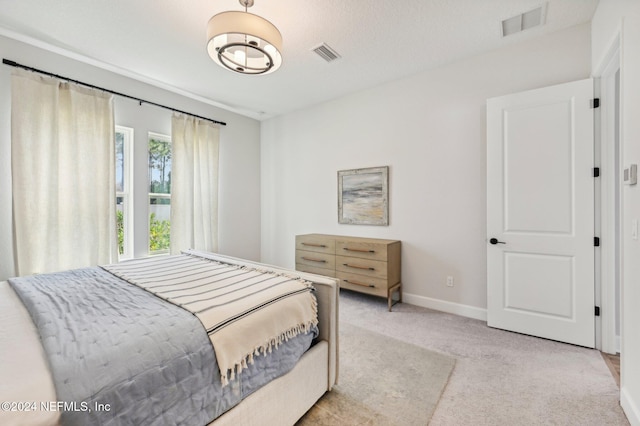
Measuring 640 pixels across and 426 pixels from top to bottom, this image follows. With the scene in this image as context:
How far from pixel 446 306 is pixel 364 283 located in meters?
0.95

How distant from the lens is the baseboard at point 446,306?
2932 millimetres

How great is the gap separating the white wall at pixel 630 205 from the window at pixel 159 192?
4.40 m

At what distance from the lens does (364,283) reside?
10.7 ft

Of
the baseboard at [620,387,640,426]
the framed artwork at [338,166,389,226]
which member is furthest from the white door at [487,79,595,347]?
the framed artwork at [338,166,389,226]

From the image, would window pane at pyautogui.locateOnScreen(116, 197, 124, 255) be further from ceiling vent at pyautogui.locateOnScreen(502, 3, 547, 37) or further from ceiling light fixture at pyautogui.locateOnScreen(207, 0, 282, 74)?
ceiling vent at pyautogui.locateOnScreen(502, 3, 547, 37)

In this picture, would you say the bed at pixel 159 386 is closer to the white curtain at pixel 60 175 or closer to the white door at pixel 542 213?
the white curtain at pixel 60 175

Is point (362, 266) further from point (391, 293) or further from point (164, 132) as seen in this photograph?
point (164, 132)

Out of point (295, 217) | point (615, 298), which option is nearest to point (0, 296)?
point (295, 217)

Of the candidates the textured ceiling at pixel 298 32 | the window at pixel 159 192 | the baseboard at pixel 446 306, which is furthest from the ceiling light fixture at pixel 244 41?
the baseboard at pixel 446 306

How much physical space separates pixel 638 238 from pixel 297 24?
2754 millimetres

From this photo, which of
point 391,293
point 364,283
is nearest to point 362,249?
point 364,283

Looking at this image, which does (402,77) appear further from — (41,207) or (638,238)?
(41,207)

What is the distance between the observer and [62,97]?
281 cm

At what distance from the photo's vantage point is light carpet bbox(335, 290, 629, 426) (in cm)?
157
